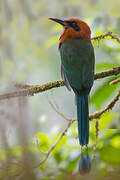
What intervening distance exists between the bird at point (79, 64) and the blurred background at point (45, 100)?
7cm

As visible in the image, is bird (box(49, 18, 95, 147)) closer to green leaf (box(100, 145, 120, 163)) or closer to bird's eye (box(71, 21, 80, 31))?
bird's eye (box(71, 21, 80, 31))

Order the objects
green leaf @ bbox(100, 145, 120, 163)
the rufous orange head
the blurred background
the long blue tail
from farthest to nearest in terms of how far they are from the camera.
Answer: the rufous orange head
green leaf @ bbox(100, 145, 120, 163)
the long blue tail
the blurred background

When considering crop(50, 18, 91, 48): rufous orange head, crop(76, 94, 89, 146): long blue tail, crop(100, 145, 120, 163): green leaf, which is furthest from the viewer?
crop(50, 18, 91, 48): rufous orange head

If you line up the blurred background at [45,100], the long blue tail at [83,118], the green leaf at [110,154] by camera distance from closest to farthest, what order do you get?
the blurred background at [45,100], the long blue tail at [83,118], the green leaf at [110,154]

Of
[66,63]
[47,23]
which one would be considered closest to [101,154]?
[66,63]

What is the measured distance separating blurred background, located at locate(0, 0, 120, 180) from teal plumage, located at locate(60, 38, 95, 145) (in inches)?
3.0

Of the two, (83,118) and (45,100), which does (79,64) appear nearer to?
(83,118)

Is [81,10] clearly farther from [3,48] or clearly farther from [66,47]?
[66,47]

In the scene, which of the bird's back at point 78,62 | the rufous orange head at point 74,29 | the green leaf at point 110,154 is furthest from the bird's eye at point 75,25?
the green leaf at point 110,154

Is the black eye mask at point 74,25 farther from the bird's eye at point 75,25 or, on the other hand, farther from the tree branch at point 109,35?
the tree branch at point 109,35

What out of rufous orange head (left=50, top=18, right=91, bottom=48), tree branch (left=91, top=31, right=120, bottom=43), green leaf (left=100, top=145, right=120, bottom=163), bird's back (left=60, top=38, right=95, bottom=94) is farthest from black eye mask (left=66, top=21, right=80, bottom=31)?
green leaf (left=100, top=145, right=120, bottom=163)

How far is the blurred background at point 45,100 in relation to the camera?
1.36 m

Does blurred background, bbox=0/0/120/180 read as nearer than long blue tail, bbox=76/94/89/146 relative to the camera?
Yes

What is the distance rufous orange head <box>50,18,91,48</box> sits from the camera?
2.44 m
